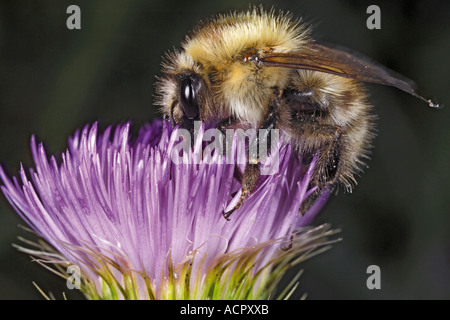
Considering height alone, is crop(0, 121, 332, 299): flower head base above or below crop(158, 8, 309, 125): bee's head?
below

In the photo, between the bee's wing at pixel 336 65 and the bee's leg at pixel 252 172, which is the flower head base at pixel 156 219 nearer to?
the bee's leg at pixel 252 172

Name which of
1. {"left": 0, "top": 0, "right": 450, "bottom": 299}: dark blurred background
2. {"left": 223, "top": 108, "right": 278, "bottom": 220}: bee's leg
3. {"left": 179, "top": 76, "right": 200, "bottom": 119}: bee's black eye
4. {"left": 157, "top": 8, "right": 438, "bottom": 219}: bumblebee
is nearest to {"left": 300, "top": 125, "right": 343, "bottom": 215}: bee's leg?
{"left": 157, "top": 8, "right": 438, "bottom": 219}: bumblebee

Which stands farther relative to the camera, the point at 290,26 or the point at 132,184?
the point at 290,26

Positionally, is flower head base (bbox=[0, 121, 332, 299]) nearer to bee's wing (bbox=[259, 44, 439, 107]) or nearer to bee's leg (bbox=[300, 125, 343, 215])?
bee's leg (bbox=[300, 125, 343, 215])

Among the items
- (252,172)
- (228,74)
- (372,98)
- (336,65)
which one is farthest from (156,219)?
(372,98)
